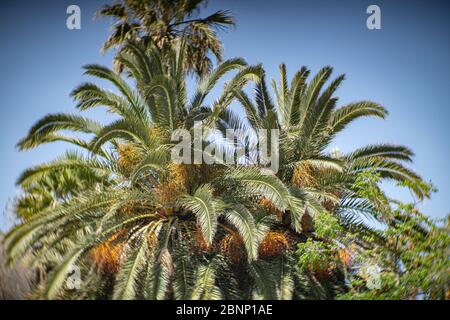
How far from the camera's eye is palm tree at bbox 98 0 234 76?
17.5m

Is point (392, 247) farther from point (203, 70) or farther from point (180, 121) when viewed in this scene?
point (203, 70)

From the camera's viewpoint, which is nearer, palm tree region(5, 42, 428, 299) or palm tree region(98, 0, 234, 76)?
palm tree region(5, 42, 428, 299)

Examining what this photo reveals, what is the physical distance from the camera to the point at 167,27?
17.7m

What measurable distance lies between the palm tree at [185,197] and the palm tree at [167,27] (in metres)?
2.35

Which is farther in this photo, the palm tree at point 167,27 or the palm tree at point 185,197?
the palm tree at point 167,27

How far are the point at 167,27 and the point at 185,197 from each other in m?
6.89

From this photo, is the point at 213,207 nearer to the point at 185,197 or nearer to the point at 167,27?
Result: the point at 185,197

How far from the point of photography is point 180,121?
48.2 feet

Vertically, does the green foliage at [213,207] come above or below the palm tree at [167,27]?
below

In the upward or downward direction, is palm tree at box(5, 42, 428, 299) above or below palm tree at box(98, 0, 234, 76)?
below

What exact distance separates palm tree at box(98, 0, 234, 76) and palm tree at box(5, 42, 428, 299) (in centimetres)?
235

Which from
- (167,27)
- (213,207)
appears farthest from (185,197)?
(167,27)

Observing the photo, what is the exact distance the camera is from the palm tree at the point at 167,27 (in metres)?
17.5
